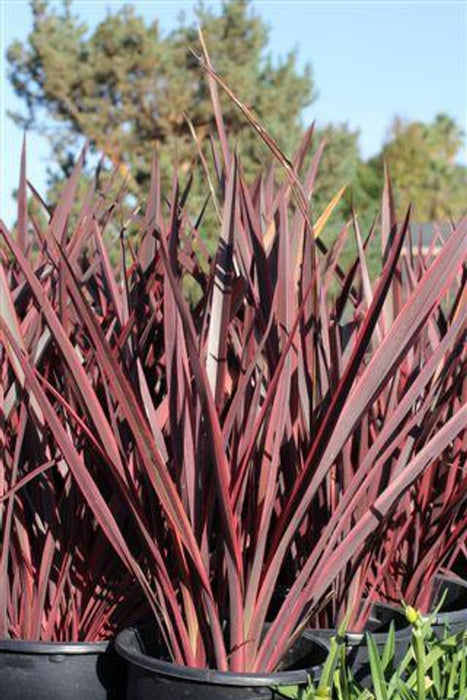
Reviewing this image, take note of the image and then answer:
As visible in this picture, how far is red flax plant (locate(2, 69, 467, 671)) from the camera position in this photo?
1.47 m

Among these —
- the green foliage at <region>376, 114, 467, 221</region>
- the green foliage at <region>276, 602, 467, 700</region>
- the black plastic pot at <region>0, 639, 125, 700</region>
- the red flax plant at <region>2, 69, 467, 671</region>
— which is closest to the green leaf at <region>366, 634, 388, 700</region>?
the green foliage at <region>276, 602, 467, 700</region>

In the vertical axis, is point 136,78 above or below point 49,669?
above

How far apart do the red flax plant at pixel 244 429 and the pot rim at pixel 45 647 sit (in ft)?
0.50

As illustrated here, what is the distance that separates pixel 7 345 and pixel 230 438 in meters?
0.38

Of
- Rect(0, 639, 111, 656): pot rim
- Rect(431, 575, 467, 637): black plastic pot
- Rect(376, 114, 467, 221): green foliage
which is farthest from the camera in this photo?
Rect(376, 114, 467, 221): green foliage

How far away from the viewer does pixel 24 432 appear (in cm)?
176

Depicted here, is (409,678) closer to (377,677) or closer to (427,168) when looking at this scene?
(377,677)

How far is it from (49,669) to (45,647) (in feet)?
0.13

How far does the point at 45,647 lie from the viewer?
5.50 feet

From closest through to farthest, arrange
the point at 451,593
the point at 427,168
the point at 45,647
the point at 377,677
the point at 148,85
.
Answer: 1. the point at 377,677
2. the point at 45,647
3. the point at 451,593
4. the point at 148,85
5. the point at 427,168

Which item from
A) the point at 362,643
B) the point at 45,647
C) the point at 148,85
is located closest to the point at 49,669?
the point at 45,647

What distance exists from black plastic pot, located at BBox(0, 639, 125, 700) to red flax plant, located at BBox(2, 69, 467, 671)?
0.17m

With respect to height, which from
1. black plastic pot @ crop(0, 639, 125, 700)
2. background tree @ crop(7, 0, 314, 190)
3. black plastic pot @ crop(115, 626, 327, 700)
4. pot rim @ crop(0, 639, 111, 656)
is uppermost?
background tree @ crop(7, 0, 314, 190)

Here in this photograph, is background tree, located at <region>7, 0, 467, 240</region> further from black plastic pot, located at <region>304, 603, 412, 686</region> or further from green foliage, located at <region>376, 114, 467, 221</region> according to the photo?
green foliage, located at <region>376, 114, 467, 221</region>
